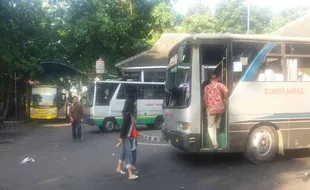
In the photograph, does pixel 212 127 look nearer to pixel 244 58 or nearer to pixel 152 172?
pixel 152 172

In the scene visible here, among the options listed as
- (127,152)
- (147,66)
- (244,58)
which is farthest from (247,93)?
(147,66)

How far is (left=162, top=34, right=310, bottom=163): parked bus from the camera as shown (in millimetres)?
8556

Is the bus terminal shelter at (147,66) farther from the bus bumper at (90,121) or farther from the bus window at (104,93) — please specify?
the bus bumper at (90,121)

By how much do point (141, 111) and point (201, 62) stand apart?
1088 centimetres

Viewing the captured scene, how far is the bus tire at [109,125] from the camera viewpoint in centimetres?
1842

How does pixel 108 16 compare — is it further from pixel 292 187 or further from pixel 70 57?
pixel 292 187

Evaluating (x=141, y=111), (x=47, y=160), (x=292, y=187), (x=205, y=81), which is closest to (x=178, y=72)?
(x=205, y=81)

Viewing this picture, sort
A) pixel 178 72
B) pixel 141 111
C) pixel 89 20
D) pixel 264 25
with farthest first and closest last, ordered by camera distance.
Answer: pixel 264 25 → pixel 89 20 → pixel 141 111 → pixel 178 72

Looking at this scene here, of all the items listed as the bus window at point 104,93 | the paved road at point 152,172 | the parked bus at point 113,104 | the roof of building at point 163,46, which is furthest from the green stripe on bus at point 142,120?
the paved road at point 152,172

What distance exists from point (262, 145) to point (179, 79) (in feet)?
8.69

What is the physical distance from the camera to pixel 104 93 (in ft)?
60.8

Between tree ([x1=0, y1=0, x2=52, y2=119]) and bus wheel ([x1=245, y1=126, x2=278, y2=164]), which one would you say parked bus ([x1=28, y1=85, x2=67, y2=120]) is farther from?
bus wheel ([x1=245, y1=126, x2=278, y2=164])

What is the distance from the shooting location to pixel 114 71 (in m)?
29.6

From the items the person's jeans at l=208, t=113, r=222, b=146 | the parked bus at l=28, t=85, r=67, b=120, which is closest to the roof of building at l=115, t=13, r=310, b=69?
the parked bus at l=28, t=85, r=67, b=120
